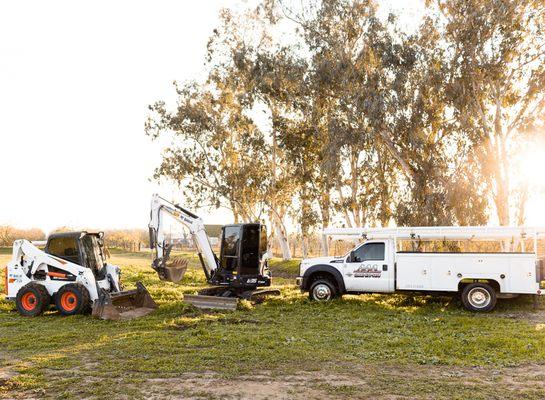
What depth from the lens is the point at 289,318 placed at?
14688mm

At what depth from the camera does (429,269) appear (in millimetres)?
16438

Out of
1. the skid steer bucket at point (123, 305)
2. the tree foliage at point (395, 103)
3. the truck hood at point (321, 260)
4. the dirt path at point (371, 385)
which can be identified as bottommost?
the dirt path at point (371, 385)

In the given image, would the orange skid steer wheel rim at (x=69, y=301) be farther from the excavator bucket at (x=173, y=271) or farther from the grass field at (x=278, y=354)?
the excavator bucket at (x=173, y=271)

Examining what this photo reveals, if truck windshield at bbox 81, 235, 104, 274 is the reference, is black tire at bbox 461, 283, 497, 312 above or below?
below

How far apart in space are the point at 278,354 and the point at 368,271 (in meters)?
7.47

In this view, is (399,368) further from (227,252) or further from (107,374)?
(227,252)

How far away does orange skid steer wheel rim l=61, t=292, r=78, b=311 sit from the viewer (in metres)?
14.7

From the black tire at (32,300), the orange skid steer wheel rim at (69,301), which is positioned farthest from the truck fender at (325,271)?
the black tire at (32,300)

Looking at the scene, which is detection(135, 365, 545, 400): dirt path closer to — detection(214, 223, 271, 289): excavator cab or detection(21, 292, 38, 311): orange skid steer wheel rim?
detection(21, 292, 38, 311): orange skid steer wheel rim

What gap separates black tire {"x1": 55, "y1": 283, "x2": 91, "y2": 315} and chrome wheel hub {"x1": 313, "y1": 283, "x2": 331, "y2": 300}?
6961 mm

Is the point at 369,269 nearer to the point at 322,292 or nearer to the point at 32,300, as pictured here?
the point at 322,292

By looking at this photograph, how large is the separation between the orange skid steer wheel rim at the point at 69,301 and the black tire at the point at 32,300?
1.88 feet

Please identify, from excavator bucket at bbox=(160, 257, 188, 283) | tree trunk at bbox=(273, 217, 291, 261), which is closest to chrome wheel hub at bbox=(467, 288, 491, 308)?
excavator bucket at bbox=(160, 257, 188, 283)

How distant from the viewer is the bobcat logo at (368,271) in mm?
17016
